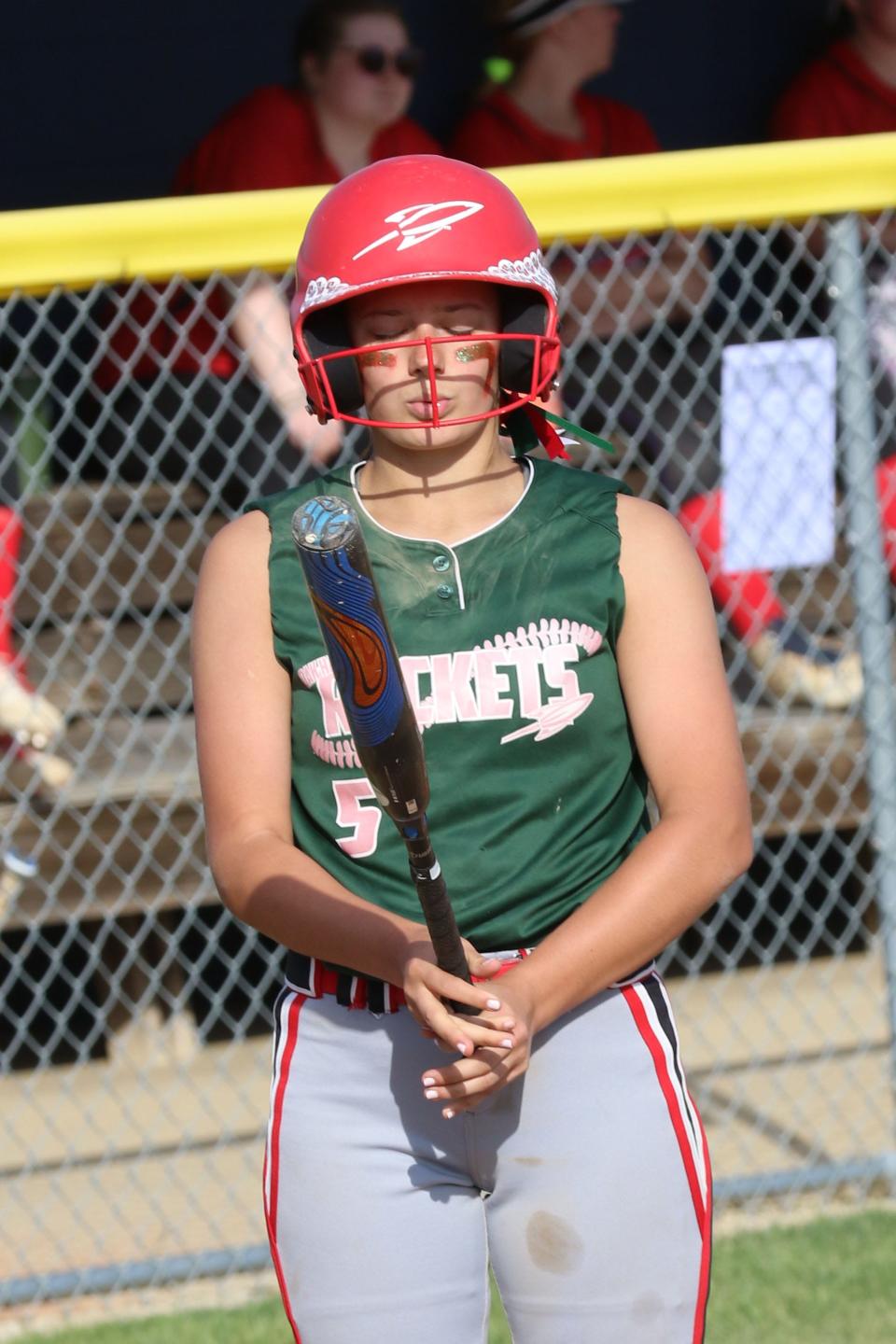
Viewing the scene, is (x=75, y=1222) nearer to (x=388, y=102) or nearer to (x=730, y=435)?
(x=730, y=435)

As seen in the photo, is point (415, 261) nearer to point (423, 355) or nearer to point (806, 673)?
point (423, 355)

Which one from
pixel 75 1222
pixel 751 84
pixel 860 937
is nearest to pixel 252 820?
pixel 75 1222

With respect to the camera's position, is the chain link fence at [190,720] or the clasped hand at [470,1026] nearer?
the clasped hand at [470,1026]

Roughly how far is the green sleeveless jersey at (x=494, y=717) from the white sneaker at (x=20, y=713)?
2.67 metres

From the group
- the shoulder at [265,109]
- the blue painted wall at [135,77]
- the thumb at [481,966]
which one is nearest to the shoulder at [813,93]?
the blue painted wall at [135,77]

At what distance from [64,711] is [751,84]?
12.7 ft

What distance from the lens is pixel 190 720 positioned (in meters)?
4.94

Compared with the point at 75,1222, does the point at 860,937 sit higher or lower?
lower

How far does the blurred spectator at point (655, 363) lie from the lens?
4.31 m

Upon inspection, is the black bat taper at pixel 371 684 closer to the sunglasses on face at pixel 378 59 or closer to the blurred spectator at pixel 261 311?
the blurred spectator at pixel 261 311

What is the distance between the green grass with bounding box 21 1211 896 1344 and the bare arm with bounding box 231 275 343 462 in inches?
81.4

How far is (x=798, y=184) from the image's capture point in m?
3.61

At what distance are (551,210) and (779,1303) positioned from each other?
7.38 feet

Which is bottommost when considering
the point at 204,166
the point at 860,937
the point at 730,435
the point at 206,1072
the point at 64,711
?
the point at 860,937
